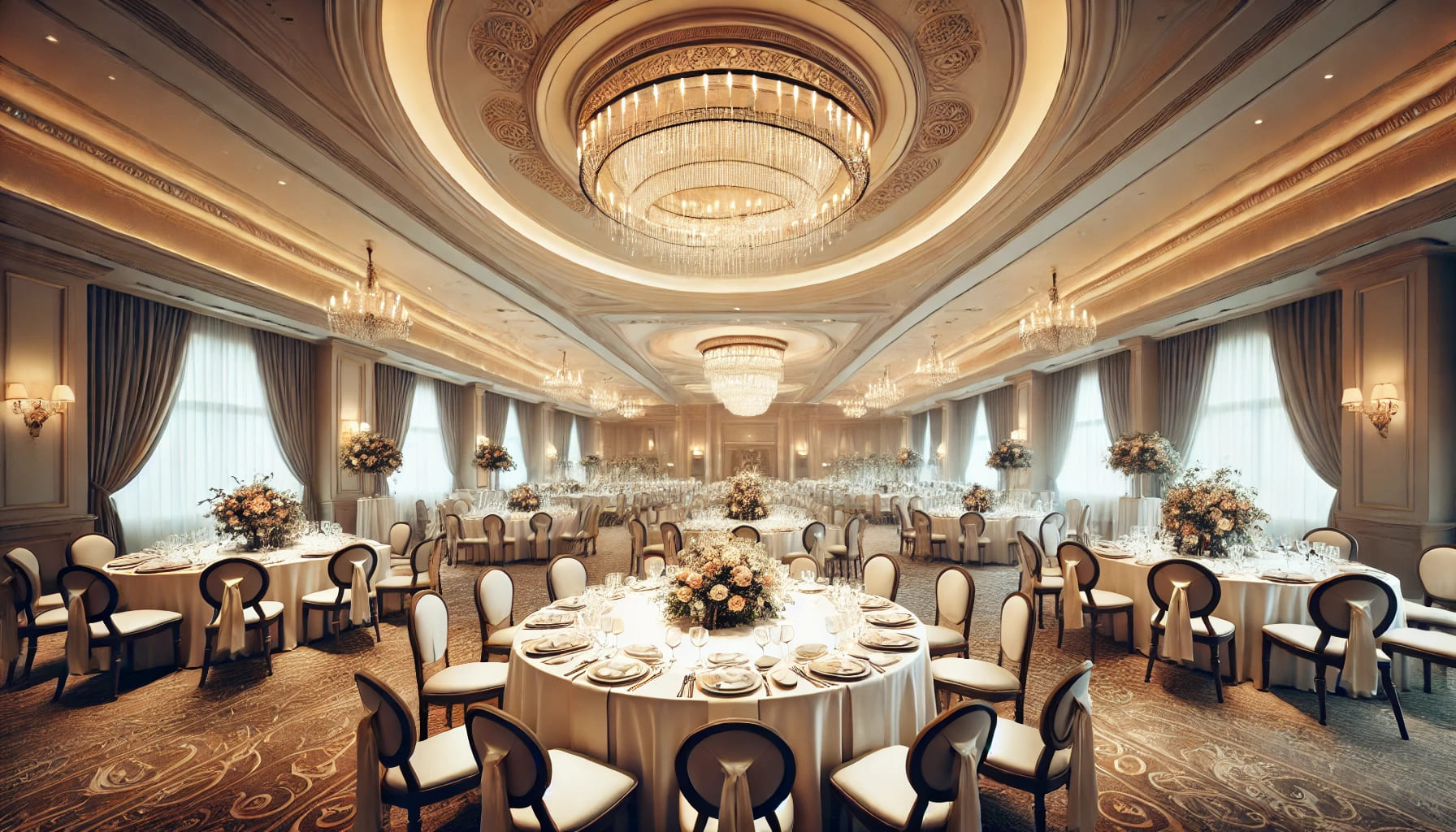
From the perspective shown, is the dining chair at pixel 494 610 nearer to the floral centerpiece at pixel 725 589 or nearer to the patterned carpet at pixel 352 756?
the patterned carpet at pixel 352 756

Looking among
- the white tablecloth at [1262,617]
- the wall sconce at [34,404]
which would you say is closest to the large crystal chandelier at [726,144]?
the white tablecloth at [1262,617]

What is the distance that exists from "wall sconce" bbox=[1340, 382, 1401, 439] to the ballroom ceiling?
1167mm

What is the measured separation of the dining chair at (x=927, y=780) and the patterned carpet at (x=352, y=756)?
0.91 meters

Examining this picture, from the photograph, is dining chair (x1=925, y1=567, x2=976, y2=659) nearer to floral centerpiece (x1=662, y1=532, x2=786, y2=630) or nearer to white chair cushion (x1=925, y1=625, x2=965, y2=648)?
white chair cushion (x1=925, y1=625, x2=965, y2=648)

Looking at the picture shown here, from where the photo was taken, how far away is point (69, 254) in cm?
519

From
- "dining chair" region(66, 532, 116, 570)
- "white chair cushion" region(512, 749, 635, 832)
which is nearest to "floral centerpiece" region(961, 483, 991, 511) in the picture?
"white chair cushion" region(512, 749, 635, 832)

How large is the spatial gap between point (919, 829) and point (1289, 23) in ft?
13.1

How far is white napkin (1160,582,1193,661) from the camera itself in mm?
4355

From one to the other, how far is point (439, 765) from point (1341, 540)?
7.40m

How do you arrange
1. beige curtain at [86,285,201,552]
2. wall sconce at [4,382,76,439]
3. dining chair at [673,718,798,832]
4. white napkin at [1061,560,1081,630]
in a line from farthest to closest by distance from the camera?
beige curtain at [86,285,201,552], white napkin at [1061,560,1081,630], wall sconce at [4,382,76,439], dining chair at [673,718,798,832]

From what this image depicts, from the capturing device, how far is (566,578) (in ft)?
15.5

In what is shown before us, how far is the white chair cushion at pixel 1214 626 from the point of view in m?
4.35

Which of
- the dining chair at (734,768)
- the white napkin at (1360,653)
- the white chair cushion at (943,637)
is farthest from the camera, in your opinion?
the white chair cushion at (943,637)

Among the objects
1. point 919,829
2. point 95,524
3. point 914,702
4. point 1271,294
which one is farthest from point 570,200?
point 1271,294
